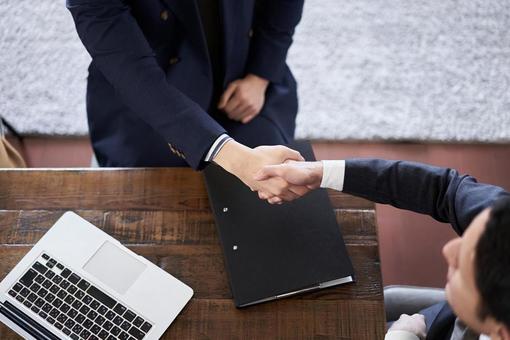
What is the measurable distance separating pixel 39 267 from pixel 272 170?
1.45ft

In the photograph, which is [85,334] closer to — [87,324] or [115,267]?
[87,324]

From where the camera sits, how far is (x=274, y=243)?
1.02m

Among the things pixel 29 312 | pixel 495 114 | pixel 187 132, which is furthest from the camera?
pixel 495 114

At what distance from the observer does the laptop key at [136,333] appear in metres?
0.95

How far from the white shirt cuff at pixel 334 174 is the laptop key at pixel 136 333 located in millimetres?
402

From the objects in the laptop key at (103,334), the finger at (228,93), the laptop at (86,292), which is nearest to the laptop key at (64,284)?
the laptop at (86,292)

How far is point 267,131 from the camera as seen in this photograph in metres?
1.37

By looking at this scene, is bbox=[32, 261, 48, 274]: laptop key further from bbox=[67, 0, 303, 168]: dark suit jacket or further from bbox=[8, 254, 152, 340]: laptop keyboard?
bbox=[67, 0, 303, 168]: dark suit jacket

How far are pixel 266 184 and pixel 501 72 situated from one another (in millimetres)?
1340

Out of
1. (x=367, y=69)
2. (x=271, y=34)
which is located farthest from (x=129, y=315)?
(x=367, y=69)

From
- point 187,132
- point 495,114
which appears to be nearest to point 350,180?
point 187,132

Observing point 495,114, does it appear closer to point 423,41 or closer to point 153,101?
point 423,41

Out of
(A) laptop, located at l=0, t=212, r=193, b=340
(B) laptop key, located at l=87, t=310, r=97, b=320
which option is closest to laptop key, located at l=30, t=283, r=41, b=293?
(A) laptop, located at l=0, t=212, r=193, b=340

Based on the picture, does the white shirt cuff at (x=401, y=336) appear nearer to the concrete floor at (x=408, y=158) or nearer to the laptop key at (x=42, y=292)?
the laptop key at (x=42, y=292)
